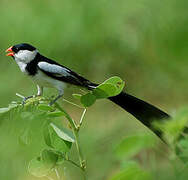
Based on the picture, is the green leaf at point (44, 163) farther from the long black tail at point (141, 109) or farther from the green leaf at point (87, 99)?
the long black tail at point (141, 109)

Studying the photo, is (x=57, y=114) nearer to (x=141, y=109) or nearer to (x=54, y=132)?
(x=54, y=132)

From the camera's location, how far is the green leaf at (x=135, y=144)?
72 cm

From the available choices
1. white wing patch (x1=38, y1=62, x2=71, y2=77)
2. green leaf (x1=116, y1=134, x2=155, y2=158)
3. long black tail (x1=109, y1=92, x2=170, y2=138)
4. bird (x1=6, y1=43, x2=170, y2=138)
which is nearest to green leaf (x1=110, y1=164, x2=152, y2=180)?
green leaf (x1=116, y1=134, x2=155, y2=158)

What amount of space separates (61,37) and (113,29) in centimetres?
41

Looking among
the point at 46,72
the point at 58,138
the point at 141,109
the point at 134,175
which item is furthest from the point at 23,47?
the point at 134,175

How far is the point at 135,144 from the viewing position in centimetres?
75

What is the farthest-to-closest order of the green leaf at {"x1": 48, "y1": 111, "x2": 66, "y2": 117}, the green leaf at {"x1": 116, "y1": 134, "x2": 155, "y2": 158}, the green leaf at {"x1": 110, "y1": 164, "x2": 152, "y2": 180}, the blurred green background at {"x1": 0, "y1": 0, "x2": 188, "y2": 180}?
the blurred green background at {"x1": 0, "y1": 0, "x2": 188, "y2": 180} < the green leaf at {"x1": 48, "y1": 111, "x2": 66, "y2": 117} < the green leaf at {"x1": 116, "y1": 134, "x2": 155, "y2": 158} < the green leaf at {"x1": 110, "y1": 164, "x2": 152, "y2": 180}

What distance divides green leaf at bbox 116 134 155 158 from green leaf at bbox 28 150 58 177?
0.42ft

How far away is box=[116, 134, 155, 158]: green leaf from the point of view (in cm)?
72

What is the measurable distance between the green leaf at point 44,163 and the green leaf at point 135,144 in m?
0.13

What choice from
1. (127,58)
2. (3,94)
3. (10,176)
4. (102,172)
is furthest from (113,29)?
(10,176)

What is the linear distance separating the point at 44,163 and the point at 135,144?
0.19 m

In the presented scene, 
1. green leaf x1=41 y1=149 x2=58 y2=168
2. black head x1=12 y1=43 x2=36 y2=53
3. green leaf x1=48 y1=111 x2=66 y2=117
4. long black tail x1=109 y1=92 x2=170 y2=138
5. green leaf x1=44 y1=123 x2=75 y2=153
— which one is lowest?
green leaf x1=41 y1=149 x2=58 y2=168

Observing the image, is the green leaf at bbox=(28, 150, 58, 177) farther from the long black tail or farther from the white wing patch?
the white wing patch
